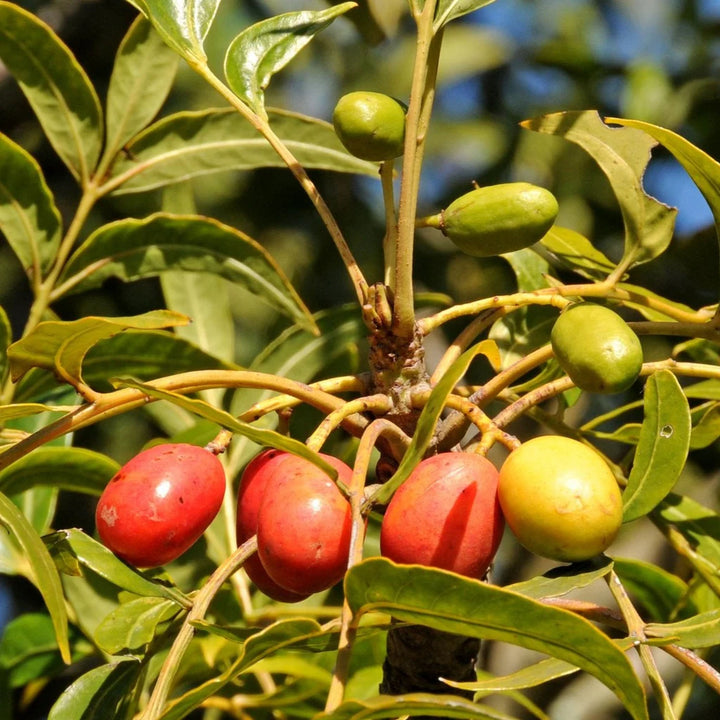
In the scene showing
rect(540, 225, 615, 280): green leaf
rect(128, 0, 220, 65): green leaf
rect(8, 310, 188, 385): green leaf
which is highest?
rect(128, 0, 220, 65): green leaf

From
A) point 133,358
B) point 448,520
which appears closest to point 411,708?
point 448,520

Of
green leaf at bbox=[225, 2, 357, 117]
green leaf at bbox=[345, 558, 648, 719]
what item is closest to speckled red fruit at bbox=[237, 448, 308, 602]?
green leaf at bbox=[345, 558, 648, 719]

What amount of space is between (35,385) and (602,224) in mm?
Result: 1394

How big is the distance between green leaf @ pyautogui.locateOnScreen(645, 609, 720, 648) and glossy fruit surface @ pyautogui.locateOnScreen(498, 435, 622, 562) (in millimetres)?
90

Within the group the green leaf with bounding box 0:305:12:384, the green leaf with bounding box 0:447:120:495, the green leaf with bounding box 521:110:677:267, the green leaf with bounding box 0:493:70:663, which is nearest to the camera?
the green leaf with bounding box 0:493:70:663

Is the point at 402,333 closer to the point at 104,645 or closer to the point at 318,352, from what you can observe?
the point at 104,645

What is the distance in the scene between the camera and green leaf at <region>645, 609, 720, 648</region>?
2.68 ft

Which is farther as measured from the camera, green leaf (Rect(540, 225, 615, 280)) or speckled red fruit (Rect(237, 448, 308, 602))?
green leaf (Rect(540, 225, 615, 280))

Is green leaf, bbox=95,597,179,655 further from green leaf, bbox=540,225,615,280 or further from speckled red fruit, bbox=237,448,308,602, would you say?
green leaf, bbox=540,225,615,280

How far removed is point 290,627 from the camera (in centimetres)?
75

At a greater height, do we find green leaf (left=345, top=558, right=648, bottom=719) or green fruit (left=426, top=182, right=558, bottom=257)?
green fruit (left=426, top=182, right=558, bottom=257)

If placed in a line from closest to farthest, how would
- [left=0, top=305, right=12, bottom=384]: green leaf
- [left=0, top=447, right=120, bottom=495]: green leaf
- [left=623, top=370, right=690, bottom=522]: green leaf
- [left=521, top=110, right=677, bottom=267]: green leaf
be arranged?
1. [left=623, top=370, right=690, bottom=522]: green leaf
2. [left=521, top=110, right=677, bottom=267]: green leaf
3. [left=0, top=447, right=120, bottom=495]: green leaf
4. [left=0, top=305, right=12, bottom=384]: green leaf

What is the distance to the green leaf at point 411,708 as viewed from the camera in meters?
0.63

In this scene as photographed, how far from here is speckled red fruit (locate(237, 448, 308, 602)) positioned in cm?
94
